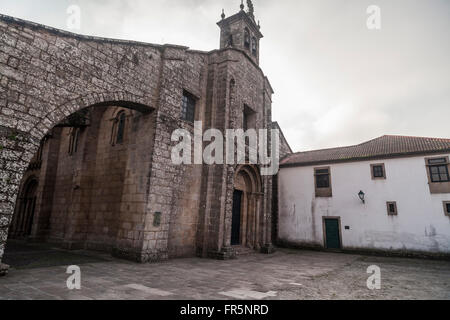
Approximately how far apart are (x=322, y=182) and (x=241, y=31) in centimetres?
1078

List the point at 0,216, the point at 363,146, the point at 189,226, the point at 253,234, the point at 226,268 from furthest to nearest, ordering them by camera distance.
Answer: the point at 363,146 → the point at 253,234 → the point at 189,226 → the point at 226,268 → the point at 0,216

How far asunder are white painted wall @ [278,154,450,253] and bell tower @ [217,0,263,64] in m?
8.91

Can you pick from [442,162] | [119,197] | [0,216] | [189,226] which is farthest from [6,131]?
[442,162]

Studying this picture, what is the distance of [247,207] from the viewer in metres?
13.0

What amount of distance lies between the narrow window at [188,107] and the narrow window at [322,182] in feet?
34.0

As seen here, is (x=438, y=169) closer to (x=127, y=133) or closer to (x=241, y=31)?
(x=241, y=31)

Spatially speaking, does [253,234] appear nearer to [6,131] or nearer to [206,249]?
[206,249]

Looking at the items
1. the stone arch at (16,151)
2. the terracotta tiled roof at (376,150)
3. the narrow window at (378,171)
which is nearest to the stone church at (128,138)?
the stone arch at (16,151)

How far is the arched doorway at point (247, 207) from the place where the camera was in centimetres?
1230

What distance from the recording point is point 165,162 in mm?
8766

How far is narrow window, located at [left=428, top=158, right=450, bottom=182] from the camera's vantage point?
13.0 metres

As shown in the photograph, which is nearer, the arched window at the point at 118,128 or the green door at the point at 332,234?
the arched window at the point at 118,128

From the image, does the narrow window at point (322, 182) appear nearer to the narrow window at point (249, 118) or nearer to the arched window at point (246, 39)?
the narrow window at point (249, 118)

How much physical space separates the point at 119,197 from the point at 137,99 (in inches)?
162
